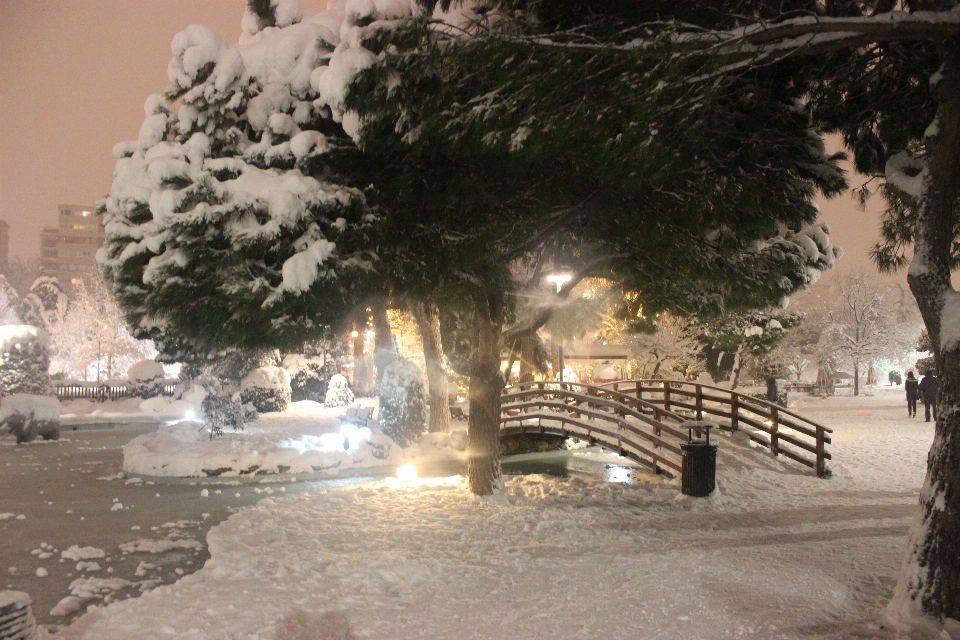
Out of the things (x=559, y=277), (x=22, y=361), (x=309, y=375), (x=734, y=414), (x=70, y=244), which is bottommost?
(x=309, y=375)

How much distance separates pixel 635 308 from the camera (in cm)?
1316

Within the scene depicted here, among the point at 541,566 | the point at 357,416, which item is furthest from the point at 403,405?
the point at 541,566

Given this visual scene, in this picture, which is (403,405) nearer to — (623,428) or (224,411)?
(623,428)

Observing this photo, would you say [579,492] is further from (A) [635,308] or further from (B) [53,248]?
(B) [53,248]

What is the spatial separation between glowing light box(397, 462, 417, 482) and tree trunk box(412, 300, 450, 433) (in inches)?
175

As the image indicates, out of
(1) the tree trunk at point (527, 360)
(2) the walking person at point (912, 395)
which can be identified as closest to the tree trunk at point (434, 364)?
(1) the tree trunk at point (527, 360)

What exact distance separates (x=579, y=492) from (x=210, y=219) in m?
7.80

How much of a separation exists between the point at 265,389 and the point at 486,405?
1811cm

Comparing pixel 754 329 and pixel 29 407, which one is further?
pixel 754 329

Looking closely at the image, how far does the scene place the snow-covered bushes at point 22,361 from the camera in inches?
911

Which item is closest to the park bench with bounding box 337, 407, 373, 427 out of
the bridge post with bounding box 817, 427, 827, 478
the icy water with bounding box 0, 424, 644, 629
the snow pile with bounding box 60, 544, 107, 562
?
the icy water with bounding box 0, 424, 644, 629

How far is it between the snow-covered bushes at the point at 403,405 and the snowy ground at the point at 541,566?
5402 millimetres

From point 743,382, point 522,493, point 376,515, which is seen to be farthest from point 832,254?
point 743,382

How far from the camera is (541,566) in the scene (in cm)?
733
